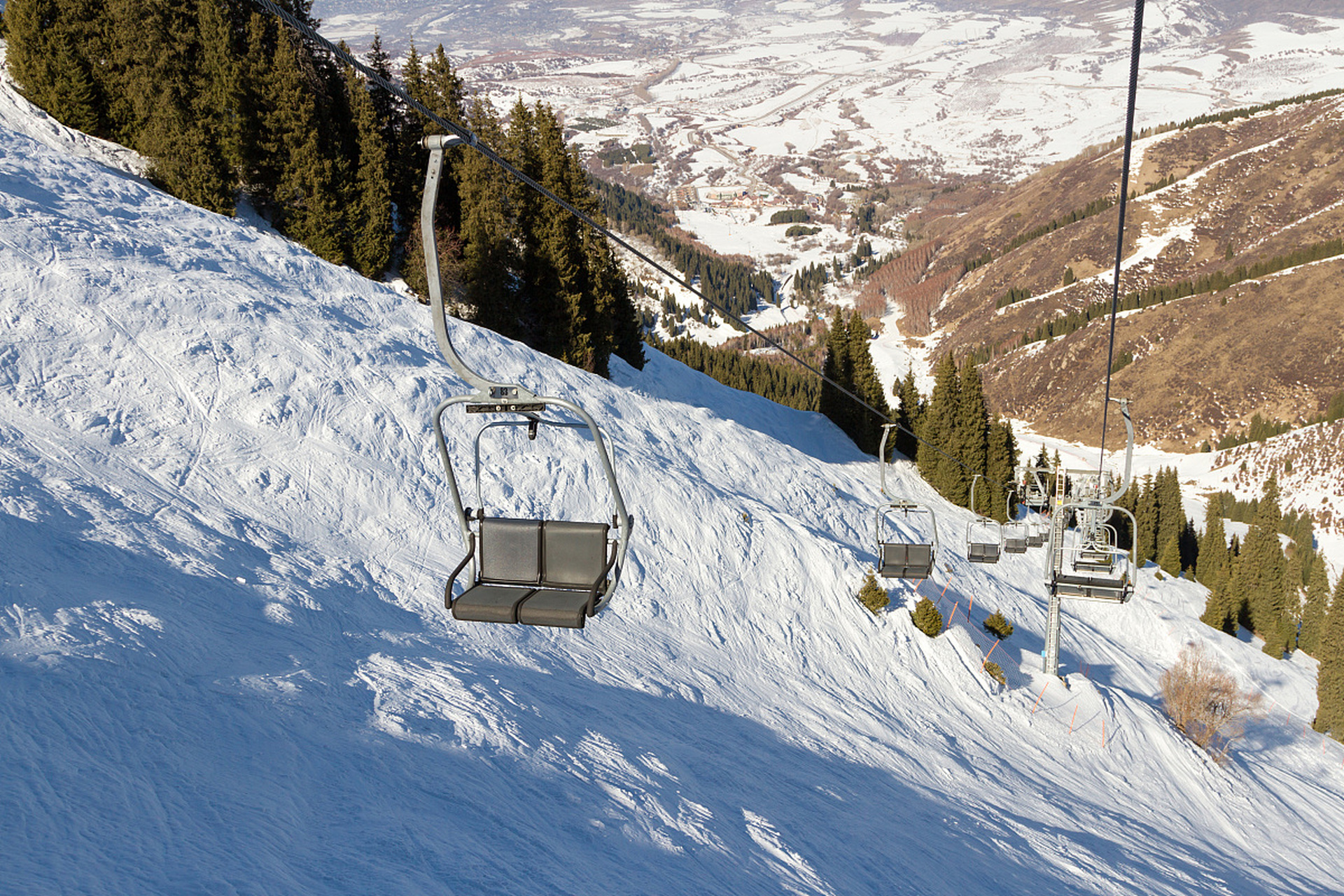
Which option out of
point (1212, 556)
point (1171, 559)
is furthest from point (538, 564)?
point (1212, 556)

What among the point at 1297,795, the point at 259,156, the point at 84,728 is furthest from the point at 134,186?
the point at 1297,795

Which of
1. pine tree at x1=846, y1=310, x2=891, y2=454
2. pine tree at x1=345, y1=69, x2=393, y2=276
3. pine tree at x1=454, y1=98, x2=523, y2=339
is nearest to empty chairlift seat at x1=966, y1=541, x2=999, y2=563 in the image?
pine tree at x1=454, y1=98, x2=523, y2=339

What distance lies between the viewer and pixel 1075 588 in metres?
15.4

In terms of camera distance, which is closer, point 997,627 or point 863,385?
point 997,627

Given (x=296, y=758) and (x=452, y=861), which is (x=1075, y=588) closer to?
(x=452, y=861)

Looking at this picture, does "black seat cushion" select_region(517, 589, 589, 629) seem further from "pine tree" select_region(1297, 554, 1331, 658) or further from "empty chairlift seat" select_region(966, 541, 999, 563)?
"pine tree" select_region(1297, 554, 1331, 658)

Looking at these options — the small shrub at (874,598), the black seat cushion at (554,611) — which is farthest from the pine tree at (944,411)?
the black seat cushion at (554,611)

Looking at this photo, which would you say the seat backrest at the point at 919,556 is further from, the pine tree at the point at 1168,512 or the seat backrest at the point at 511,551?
the pine tree at the point at 1168,512

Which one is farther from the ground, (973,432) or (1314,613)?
(973,432)

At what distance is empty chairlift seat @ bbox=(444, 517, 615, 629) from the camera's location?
6641 millimetres

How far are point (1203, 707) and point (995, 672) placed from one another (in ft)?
32.4

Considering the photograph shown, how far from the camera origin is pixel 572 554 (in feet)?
22.4

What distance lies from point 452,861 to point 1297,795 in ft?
94.0

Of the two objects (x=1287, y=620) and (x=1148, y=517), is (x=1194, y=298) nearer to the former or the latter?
(x=1148, y=517)
